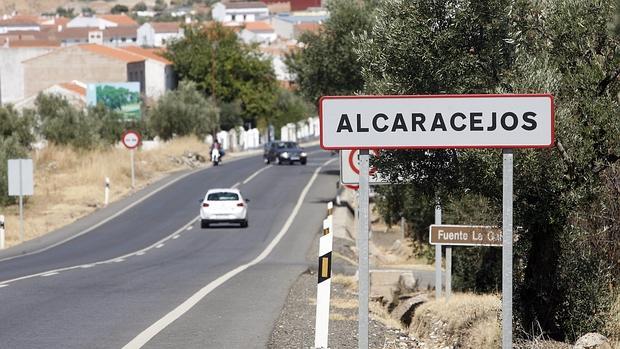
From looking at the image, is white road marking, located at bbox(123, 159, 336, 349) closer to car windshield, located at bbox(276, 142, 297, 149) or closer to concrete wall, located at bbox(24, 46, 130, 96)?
car windshield, located at bbox(276, 142, 297, 149)

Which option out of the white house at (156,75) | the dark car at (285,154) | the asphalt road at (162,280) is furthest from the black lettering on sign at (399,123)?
the white house at (156,75)

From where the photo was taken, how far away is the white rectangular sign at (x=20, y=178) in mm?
36656

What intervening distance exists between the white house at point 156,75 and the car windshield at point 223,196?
2553 inches

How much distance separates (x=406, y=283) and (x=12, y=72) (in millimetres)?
90440

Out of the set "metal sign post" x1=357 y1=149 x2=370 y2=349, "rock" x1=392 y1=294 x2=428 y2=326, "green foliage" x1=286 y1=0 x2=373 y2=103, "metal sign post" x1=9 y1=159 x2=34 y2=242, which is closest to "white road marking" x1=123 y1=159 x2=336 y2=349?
"rock" x1=392 y1=294 x2=428 y2=326

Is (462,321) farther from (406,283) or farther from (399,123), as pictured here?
(399,123)

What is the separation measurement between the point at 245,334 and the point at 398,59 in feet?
11.5

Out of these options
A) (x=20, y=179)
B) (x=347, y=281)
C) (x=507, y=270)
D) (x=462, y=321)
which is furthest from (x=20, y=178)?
(x=507, y=270)

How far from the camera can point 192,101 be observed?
89625mm

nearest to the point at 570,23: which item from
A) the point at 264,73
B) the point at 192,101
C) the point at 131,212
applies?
the point at 131,212

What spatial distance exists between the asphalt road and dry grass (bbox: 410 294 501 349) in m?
2.13

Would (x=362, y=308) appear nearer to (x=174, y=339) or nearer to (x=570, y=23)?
(x=174, y=339)

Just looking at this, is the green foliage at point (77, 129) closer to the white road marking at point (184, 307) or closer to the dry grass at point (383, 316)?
the white road marking at point (184, 307)

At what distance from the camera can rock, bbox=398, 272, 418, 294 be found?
71.2 ft
